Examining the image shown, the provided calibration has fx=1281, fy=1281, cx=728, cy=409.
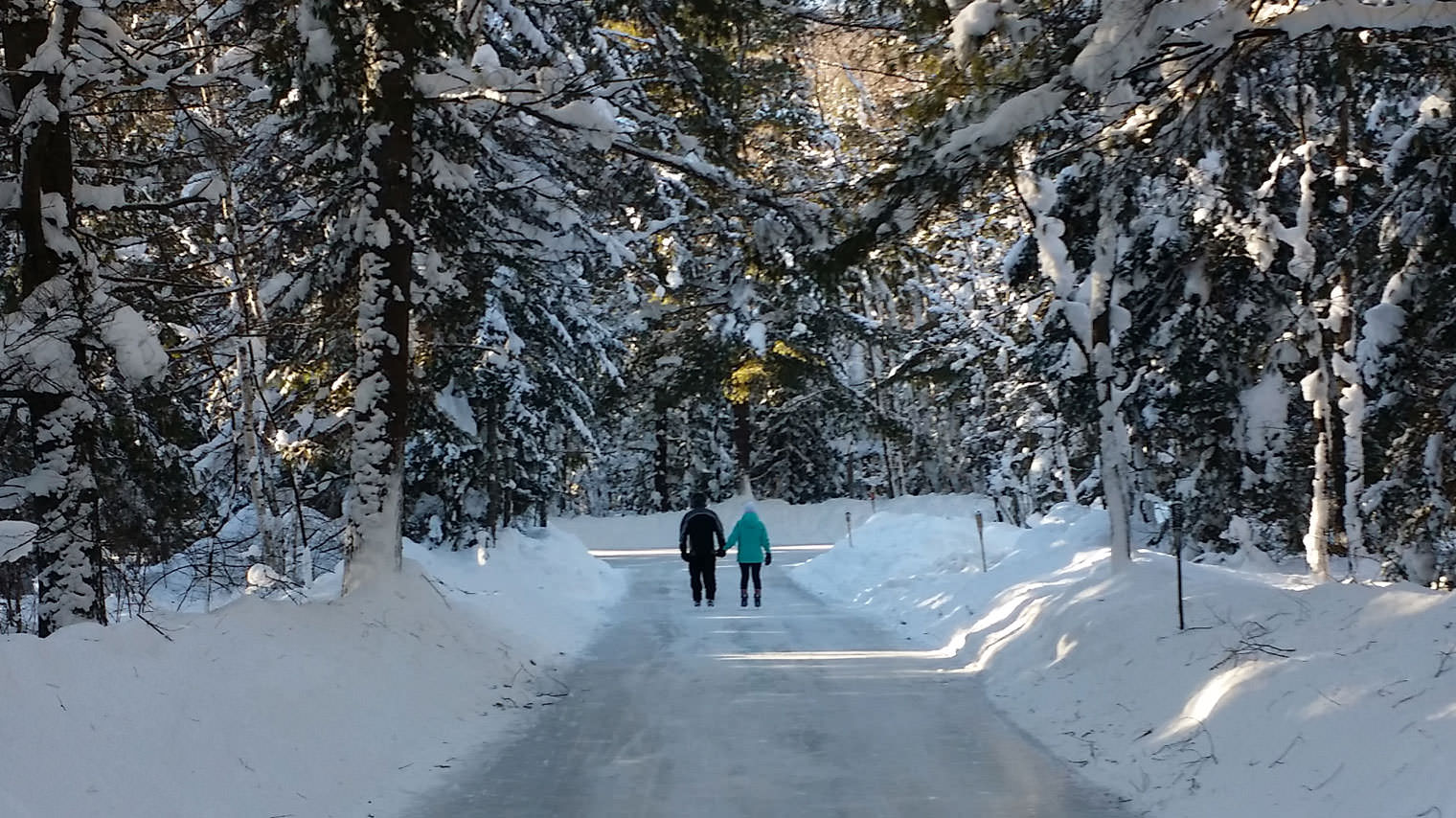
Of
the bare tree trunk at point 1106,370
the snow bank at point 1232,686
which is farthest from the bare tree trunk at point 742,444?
the bare tree trunk at point 1106,370

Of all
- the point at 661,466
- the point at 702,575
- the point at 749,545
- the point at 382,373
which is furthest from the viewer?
the point at 661,466

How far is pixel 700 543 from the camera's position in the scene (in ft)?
62.5

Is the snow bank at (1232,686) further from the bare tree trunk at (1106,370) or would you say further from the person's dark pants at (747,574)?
the person's dark pants at (747,574)

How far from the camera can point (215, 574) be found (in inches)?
448

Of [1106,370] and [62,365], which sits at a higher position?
[1106,370]

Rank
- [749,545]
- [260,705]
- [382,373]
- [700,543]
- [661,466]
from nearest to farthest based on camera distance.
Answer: [260,705] < [382,373] < [700,543] < [749,545] < [661,466]

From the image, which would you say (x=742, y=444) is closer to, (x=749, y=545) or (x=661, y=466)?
(x=661, y=466)

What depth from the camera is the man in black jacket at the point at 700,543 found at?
1894 cm

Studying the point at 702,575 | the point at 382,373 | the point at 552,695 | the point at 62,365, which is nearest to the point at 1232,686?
the point at 552,695

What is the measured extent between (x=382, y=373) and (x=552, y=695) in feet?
11.5

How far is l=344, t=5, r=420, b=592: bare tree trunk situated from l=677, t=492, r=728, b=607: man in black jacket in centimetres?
682

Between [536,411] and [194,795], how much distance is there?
19.1 metres

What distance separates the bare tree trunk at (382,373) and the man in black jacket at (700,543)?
→ 22.4 ft

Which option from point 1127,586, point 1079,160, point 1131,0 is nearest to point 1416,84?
point 1079,160
